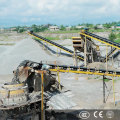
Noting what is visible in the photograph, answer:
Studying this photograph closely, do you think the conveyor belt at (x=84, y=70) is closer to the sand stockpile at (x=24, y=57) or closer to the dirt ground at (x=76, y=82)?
the dirt ground at (x=76, y=82)

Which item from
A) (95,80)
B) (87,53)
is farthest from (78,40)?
(95,80)

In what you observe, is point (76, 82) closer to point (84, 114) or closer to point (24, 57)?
point (84, 114)

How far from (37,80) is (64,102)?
17.3ft

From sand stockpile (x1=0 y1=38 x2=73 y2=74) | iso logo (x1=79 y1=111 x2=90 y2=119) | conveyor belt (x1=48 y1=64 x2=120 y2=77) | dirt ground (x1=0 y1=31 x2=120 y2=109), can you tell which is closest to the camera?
iso logo (x1=79 y1=111 x2=90 y2=119)

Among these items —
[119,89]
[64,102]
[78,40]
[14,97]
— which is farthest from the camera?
[78,40]

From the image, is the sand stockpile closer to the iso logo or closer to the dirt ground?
the dirt ground

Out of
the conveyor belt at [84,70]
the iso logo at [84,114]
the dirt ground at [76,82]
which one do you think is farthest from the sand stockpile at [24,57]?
the iso logo at [84,114]

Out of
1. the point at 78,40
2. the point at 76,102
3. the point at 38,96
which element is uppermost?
the point at 78,40

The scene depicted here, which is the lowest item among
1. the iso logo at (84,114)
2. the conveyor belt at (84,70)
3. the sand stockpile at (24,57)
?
the iso logo at (84,114)

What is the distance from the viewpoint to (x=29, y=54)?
47969 mm

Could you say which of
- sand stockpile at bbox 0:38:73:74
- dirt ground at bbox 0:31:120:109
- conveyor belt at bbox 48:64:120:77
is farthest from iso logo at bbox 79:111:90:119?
sand stockpile at bbox 0:38:73:74

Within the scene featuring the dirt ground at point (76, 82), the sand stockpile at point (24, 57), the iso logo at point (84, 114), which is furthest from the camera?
the sand stockpile at point (24, 57)

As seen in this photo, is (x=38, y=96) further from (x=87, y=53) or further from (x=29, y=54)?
(x=29, y=54)

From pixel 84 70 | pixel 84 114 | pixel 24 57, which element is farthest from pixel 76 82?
pixel 24 57
